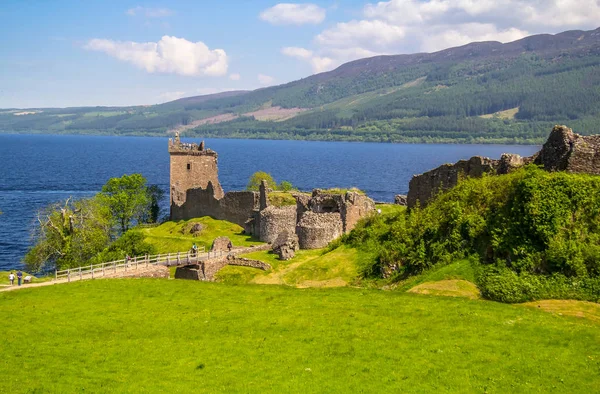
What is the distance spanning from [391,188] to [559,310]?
124235 millimetres

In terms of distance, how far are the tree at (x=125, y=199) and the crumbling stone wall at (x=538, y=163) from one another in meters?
46.9

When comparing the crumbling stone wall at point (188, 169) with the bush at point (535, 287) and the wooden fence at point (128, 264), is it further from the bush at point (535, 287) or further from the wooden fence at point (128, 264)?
the bush at point (535, 287)

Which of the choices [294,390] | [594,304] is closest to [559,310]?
[594,304]

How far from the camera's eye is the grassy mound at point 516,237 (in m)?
27.4

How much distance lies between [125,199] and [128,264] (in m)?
38.9

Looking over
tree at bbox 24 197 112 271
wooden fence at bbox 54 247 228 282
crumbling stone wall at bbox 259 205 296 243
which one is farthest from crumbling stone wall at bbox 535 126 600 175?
tree at bbox 24 197 112 271

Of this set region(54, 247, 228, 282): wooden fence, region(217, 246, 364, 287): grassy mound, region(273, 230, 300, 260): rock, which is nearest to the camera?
region(217, 246, 364, 287): grassy mound

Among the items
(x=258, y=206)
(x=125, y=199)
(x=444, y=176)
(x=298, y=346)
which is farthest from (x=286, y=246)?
(x=125, y=199)

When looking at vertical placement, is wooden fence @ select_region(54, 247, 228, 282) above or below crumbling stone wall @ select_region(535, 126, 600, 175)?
below

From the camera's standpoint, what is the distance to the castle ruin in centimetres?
5134

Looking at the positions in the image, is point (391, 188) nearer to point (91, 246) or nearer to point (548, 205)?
→ point (91, 246)

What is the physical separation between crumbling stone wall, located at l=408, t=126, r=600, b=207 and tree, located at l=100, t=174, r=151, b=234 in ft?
154

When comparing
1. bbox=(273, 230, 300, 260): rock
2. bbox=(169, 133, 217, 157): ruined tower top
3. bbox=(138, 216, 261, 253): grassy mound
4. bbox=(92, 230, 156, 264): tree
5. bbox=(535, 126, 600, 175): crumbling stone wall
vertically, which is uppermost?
bbox=(535, 126, 600, 175): crumbling stone wall

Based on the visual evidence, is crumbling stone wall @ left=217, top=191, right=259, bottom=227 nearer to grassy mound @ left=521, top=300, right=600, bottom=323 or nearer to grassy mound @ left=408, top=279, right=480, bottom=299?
grassy mound @ left=408, top=279, right=480, bottom=299
